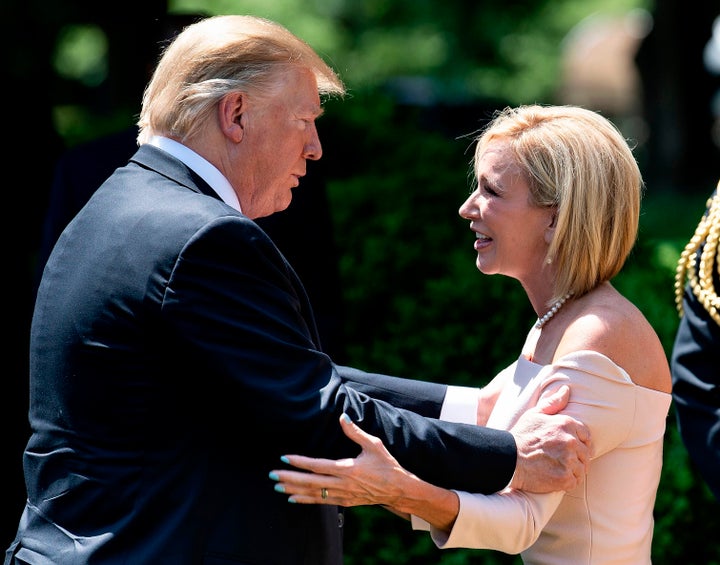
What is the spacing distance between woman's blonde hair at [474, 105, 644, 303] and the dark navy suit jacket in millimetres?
786

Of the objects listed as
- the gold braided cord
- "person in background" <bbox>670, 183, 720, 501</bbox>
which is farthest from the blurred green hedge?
"person in background" <bbox>670, 183, 720, 501</bbox>

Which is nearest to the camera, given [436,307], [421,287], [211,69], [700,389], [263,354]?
[263,354]

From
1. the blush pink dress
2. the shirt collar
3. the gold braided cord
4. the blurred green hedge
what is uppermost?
the shirt collar

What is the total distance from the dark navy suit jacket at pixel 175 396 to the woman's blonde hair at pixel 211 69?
8.3 inches

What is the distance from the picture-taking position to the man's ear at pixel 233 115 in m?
2.60

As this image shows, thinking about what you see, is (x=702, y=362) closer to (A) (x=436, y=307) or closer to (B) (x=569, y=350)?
(B) (x=569, y=350)

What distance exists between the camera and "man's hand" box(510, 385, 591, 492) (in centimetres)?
269

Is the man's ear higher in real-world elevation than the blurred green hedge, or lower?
higher

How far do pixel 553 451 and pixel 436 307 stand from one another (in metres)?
2.38

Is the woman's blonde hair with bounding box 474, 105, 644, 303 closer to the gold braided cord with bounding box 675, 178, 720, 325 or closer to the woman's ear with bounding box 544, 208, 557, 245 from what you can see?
the woman's ear with bounding box 544, 208, 557, 245

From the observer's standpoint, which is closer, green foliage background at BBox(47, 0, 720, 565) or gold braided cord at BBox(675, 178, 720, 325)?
gold braided cord at BBox(675, 178, 720, 325)

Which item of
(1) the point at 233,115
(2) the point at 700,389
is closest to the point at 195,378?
(1) the point at 233,115

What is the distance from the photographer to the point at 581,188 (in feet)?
9.32

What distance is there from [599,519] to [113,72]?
10821mm
